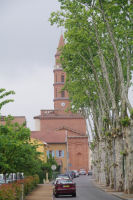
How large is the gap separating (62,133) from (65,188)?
246 ft

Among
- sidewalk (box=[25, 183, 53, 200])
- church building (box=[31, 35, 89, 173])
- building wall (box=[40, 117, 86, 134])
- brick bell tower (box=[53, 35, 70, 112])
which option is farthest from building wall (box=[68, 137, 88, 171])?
sidewalk (box=[25, 183, 53, 200])

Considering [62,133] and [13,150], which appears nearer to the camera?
[13,150]

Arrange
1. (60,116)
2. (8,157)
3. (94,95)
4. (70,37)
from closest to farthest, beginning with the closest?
1. (8,157)
2. (70,37)
3. (94,95)
4. (60,116)

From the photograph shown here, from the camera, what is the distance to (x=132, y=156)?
92.5 ft

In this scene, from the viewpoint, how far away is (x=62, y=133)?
106 meters

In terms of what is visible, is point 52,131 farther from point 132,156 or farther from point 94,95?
point 132,156

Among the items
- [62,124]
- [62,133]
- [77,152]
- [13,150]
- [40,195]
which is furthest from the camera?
[62,124]

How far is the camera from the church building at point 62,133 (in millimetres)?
103125

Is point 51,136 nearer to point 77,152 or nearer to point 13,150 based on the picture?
point 77,152

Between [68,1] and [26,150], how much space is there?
11.8 meters

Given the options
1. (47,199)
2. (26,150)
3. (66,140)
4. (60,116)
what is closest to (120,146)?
(47,199)

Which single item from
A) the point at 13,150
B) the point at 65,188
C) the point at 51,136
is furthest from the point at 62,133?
the point at 13,150

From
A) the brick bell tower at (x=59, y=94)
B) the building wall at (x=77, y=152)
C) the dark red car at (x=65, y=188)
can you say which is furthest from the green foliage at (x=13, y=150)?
A: the brick bell tower at (x=59, y=94)

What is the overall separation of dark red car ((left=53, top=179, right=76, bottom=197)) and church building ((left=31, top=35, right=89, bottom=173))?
67.2 m
